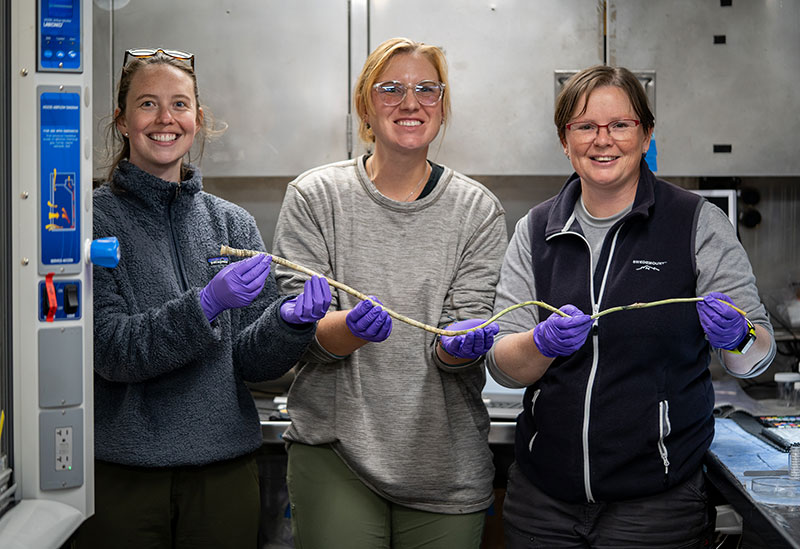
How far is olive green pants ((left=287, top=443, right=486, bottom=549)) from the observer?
169 centimetres

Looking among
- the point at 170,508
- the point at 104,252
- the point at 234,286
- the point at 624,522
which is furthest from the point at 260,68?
the point at 624,522

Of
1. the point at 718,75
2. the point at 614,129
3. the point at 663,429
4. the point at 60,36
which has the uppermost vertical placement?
the point at 718,75

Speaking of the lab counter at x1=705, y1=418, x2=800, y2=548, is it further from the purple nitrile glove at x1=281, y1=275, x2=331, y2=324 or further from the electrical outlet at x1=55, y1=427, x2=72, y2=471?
the electrical outlet at x1=55, y1=427, x2=72, y2=471

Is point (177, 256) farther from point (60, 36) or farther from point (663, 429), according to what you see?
point (663, 429)

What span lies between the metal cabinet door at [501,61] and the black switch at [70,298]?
157cm

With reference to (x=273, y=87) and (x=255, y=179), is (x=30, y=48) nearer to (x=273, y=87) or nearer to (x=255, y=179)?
(x=273, y=87)

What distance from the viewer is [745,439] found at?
6.56ft

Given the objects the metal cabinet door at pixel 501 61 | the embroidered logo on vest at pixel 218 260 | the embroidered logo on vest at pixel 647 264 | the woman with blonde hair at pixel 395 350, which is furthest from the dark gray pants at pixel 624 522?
the metal cabinet door at pixel 501 61

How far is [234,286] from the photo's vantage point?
1.58 m

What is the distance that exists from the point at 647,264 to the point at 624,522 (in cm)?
52

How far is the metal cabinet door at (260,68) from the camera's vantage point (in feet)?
8.77

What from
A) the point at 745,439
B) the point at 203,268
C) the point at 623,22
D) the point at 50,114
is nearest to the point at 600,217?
the point at 745,439

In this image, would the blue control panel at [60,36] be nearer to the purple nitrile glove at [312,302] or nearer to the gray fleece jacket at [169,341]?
the gray fleece jacket at [169,341]

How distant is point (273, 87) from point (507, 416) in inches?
52.1
